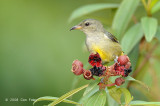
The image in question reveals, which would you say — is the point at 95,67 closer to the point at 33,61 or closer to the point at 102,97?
the point at 102,97

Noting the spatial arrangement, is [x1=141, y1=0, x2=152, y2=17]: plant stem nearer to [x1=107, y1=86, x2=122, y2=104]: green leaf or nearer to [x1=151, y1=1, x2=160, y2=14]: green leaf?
[x1=151, y1=1, x2=160, y2=14]: green leaf

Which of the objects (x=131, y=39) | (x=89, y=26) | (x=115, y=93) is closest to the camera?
(x=115, y=93)

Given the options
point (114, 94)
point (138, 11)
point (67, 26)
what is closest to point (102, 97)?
point (114, 94)

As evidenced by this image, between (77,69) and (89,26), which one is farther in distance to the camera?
(89,26)

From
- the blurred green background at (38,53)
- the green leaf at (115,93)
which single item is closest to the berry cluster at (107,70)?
the green leaf at (115,93)

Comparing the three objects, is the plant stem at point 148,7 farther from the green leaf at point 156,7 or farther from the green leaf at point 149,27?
the green leaf at point 149,27

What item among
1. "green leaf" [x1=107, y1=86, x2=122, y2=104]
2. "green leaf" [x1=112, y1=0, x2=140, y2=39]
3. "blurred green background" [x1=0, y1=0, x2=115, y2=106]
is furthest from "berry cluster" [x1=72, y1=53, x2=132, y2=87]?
"blurred green background" [x1=0, y1=0, x2=115, y2=106]

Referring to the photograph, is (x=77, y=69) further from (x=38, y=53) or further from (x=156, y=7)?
(x=38, y=53)

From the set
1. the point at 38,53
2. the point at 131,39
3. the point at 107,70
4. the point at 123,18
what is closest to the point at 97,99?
the point at 107,70
